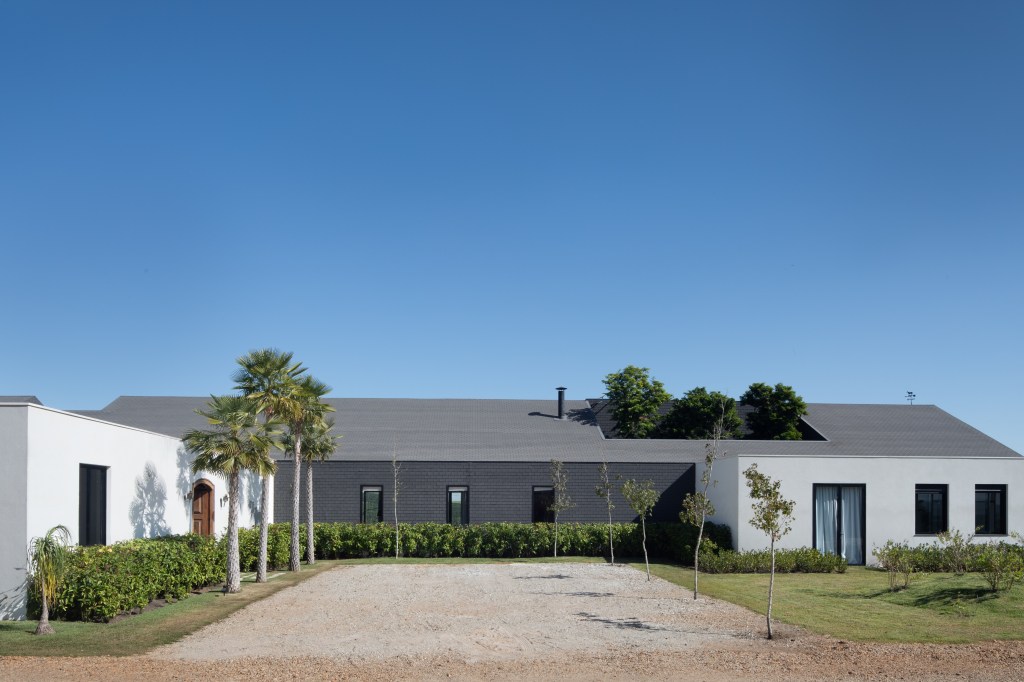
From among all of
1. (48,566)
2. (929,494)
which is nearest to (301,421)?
(48,566)

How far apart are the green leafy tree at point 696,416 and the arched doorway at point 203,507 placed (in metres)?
24.1

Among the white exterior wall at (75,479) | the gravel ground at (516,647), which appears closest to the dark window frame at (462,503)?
the white exterior wall at (75,479)

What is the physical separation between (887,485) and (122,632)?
2052 cm

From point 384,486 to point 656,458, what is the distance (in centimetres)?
942

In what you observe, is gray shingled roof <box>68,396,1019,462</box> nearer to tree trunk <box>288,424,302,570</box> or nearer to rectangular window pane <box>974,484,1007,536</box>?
rectangular window pane <box>974,484,1007,536</box>

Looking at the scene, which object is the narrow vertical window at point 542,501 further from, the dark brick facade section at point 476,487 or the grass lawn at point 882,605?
the grass lawn at point 882,605

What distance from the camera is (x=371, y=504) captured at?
3136cm

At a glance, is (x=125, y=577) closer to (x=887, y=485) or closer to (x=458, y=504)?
(x=458, y=504)

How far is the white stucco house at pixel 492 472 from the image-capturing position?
16500mm

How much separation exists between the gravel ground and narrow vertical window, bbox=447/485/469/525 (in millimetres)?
11894

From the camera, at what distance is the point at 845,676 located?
11695mm

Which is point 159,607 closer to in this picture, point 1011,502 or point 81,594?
point 81,594

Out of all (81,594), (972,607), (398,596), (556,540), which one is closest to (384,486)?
(556,540)

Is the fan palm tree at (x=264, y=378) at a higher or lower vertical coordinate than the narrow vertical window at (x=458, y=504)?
higher
